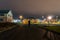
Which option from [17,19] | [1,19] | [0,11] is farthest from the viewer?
[17,19]

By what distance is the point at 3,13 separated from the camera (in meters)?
86.2

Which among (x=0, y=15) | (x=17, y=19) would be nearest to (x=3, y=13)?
(x=0, y=15)

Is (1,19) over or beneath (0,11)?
beneath

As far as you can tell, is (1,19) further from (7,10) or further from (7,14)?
(7,10)

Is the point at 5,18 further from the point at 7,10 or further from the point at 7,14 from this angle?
the point at 7,10

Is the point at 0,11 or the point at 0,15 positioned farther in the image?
the point at 0,11

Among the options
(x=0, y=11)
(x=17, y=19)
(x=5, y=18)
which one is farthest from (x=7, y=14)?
(x=17, y=19)

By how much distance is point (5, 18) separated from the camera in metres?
83.4

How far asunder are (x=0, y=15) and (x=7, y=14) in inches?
173

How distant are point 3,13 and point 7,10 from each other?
242 inches

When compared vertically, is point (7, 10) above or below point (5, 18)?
above

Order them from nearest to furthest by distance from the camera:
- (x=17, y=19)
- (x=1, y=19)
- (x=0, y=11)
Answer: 1. (x=1, y=19)
2. (x=0, y=11)
3. (x=17, y=19)

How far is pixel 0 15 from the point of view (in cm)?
8406

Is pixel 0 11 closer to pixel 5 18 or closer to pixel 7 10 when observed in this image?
pixel 7 10
